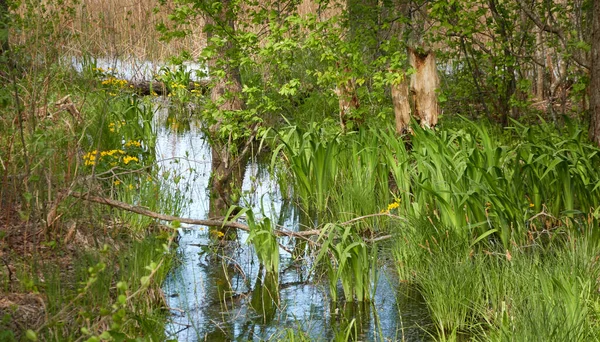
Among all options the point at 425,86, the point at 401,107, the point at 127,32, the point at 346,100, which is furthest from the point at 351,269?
the point at 127,32

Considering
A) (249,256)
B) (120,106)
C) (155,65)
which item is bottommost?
(249,256)

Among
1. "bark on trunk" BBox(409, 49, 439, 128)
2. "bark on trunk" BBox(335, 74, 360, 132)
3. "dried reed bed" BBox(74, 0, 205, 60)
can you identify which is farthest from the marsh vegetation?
Answer: "dried reed bed" BBox(74, 0, 205, 60)

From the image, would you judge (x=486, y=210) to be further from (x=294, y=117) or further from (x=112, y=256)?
(x=294, y=117)

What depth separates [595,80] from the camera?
6.43 metres

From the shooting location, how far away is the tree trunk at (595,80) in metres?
6.36

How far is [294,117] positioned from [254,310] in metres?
5.01

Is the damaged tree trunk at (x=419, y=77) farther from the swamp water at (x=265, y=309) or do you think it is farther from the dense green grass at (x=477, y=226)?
the swamp water at (x=265, y=309)

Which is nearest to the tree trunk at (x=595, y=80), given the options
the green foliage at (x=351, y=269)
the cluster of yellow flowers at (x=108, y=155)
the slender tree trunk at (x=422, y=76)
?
the slender tree trunk at (x=422, y=76)

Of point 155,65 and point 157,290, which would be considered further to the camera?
point 155,65

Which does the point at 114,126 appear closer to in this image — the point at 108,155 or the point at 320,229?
the point at 108,155

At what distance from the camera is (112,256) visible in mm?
5254

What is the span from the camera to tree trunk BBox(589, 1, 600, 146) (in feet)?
20.9

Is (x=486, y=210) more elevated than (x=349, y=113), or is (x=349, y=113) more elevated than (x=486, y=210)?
(x=349, y=113)

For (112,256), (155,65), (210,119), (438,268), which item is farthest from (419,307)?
(155,65)
